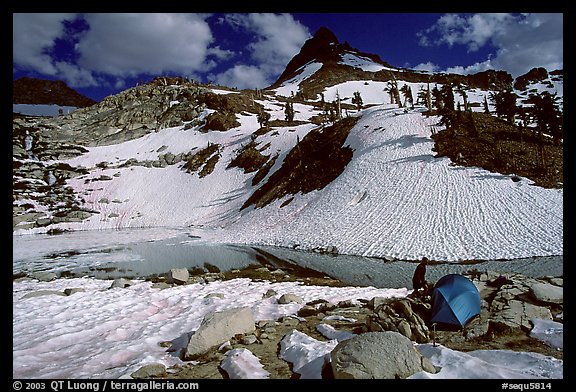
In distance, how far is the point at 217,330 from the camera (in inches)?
350

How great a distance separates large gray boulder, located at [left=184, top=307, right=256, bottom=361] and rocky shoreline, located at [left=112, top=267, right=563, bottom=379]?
88 mm

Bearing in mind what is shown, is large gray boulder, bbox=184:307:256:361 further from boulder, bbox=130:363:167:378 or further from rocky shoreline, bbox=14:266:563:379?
boulder, bbox=130:363:167:378

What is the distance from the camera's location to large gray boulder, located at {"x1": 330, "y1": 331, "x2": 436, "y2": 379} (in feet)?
19.9

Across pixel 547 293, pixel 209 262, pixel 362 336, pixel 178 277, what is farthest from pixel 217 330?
pixel 209 262

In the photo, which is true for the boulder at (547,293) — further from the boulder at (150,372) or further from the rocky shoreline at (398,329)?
the boulder at (150,372)

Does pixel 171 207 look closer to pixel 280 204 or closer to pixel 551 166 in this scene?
pixel 280 204

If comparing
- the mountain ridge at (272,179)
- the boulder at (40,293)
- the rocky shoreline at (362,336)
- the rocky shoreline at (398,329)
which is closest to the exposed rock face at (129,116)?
the mountain ridge at (272,179)

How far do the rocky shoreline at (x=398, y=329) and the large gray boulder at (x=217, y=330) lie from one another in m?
0.09

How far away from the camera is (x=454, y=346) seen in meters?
8.09

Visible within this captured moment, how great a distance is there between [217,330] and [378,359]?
487 cm

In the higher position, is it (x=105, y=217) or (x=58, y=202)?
(x=58, y=202)

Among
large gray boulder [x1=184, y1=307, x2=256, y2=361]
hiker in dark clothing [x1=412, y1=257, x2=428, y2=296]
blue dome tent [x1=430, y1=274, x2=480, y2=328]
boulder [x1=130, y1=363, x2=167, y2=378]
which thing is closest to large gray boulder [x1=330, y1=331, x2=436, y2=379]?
blue dome tent [x1=430, y1=274, x2=480, y2=328]
